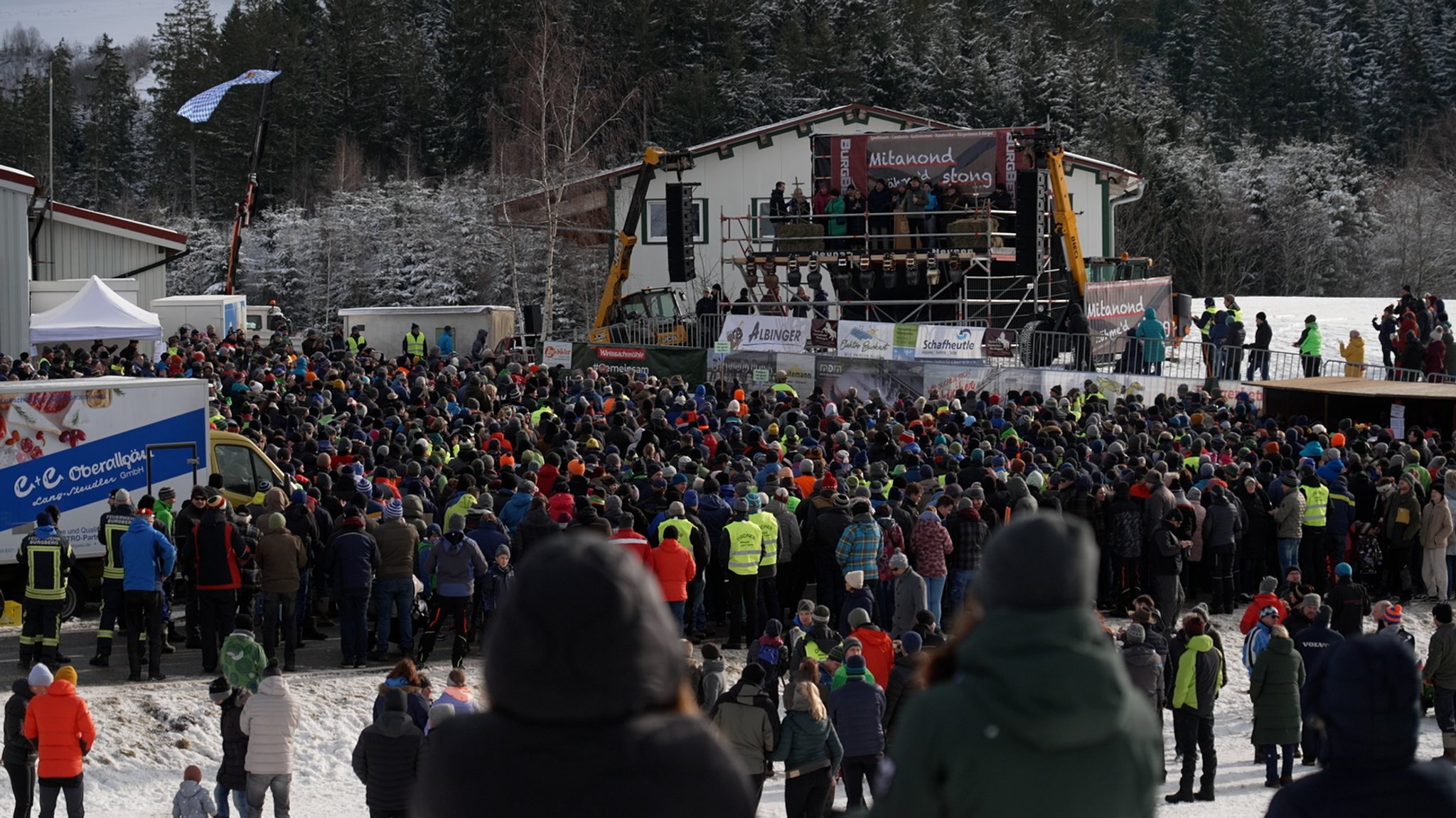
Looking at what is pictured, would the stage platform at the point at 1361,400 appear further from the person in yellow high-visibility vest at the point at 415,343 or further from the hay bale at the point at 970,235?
the person in yellow high-visibility vest at the point at 415,343

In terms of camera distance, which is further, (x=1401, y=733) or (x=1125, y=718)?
(x=1401, y=733)

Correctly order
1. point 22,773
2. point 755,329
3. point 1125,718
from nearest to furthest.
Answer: point 1125,718
point 22,773
point 755,329

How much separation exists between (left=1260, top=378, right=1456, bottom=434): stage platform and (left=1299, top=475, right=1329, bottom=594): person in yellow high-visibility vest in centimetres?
568

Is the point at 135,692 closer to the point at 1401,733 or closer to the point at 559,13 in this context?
the point at 1401,733

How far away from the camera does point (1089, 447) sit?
17203 millimetres

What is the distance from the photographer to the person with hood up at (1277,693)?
11.0m

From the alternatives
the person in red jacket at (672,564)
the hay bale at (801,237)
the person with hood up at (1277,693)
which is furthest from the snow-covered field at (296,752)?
the hay bale at (801,237)

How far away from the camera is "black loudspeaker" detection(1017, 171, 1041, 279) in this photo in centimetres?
2698

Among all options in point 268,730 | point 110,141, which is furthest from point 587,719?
point 110,141

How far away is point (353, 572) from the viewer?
12.6 m

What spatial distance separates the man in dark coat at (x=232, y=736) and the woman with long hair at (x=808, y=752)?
3.34 meters

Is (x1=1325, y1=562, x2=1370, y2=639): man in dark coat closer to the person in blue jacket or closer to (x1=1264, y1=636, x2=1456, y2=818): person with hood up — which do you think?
the person in blue jacket

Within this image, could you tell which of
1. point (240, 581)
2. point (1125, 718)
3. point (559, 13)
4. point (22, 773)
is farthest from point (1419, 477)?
point (559, 13)

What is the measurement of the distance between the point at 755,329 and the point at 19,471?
15437mm
